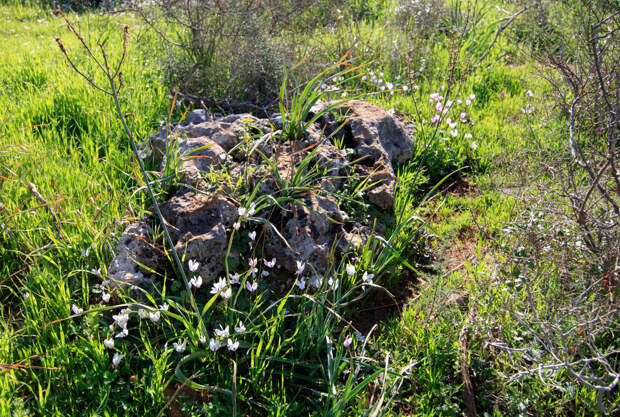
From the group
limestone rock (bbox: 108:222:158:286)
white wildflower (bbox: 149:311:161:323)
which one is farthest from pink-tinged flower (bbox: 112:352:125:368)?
limestone rock (bbox: 108:222:158:286)

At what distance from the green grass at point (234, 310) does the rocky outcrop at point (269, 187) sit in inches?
4.8

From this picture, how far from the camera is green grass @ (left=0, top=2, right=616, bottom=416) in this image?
2.24 m

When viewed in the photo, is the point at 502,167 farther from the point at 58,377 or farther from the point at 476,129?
the point at 58,377

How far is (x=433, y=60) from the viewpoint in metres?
5.61

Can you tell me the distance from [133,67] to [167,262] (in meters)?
3.22

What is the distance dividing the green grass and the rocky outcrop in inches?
4.8

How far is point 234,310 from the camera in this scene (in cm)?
242

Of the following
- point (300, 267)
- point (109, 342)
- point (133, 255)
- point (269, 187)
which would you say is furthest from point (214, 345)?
point (269, 187)

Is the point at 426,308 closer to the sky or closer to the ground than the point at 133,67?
closer to the ground

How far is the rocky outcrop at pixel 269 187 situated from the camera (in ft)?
8.89

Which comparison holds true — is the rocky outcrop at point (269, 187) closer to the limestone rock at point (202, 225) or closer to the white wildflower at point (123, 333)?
the limestone rock at point (202, 225)

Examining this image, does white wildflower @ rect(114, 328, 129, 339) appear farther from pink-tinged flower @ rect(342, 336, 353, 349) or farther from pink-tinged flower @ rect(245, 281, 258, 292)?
pink-tinged flower @ rect(342, 336, 353, 349)

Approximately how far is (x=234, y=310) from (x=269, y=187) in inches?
35.9

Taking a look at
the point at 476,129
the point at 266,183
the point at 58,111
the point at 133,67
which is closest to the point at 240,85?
the point at 133,67
